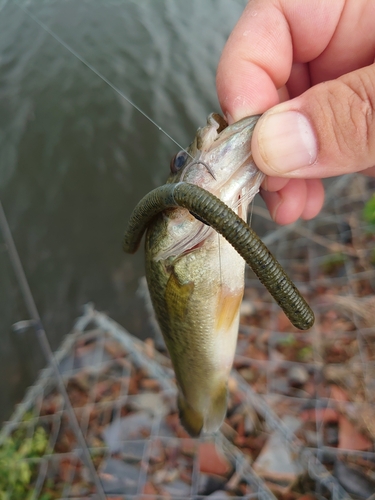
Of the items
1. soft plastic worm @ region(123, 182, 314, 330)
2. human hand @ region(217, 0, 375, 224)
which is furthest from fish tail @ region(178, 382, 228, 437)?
human hand @ region(217, 0, 375, 224)

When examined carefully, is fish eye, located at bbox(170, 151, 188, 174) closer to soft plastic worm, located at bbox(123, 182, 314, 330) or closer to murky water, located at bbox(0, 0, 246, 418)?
soft plastic worm, located at bbox(123, 182, 314, 330)

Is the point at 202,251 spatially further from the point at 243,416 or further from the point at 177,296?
the point at 243,416

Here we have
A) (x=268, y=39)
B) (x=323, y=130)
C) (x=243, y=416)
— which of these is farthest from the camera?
(x=243, y=416)

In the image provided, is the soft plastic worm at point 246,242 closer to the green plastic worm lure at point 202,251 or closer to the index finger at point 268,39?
the green plastic worm lure at point 202,251

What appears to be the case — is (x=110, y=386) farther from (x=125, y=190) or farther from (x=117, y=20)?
(x=117, y=20)

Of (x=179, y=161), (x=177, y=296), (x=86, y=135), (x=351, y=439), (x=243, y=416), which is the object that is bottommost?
(x=351, y=439)

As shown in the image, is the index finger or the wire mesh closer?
the index finger

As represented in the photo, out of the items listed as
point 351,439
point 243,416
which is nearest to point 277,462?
point 243,416

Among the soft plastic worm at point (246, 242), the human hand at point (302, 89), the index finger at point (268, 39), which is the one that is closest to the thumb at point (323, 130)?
the human hand at point (302, 89)
